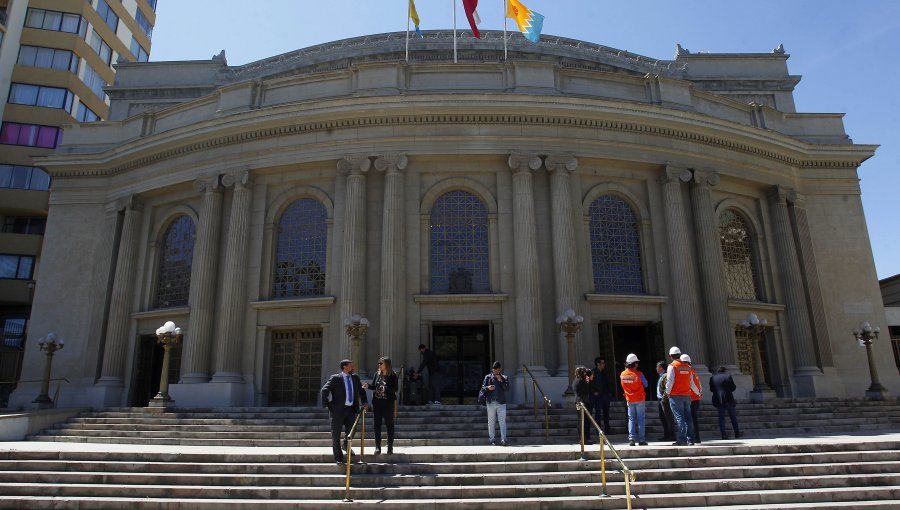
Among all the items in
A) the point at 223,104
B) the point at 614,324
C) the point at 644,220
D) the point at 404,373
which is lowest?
the point at 404,373

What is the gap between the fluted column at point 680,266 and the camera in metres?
18.7

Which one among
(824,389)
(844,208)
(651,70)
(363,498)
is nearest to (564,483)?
(363,498)

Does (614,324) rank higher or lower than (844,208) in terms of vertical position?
lower

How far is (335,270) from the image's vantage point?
19.1m

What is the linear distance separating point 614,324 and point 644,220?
3.71 metres

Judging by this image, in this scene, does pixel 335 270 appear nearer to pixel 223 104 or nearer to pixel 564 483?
pixel 223 104

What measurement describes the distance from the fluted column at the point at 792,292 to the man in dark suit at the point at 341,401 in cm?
1720

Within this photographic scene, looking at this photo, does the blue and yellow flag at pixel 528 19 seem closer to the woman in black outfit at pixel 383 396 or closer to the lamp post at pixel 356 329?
the lamp post at pixel 356 329

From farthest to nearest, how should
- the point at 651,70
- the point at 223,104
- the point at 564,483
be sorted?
the point at 651,70, the point at 223,104, the point at 564,483

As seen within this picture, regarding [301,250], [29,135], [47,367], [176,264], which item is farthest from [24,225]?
[301,250]

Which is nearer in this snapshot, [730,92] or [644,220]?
[644,220]

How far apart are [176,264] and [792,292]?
22281mm

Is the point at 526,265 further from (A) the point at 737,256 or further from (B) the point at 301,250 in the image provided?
(A) the point at 737,256

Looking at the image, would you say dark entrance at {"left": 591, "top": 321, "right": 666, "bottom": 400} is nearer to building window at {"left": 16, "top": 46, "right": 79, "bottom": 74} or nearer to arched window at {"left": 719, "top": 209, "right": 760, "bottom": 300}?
arched window at {"left": 719, "top": 209, "right": 760, "bottom": 300}
